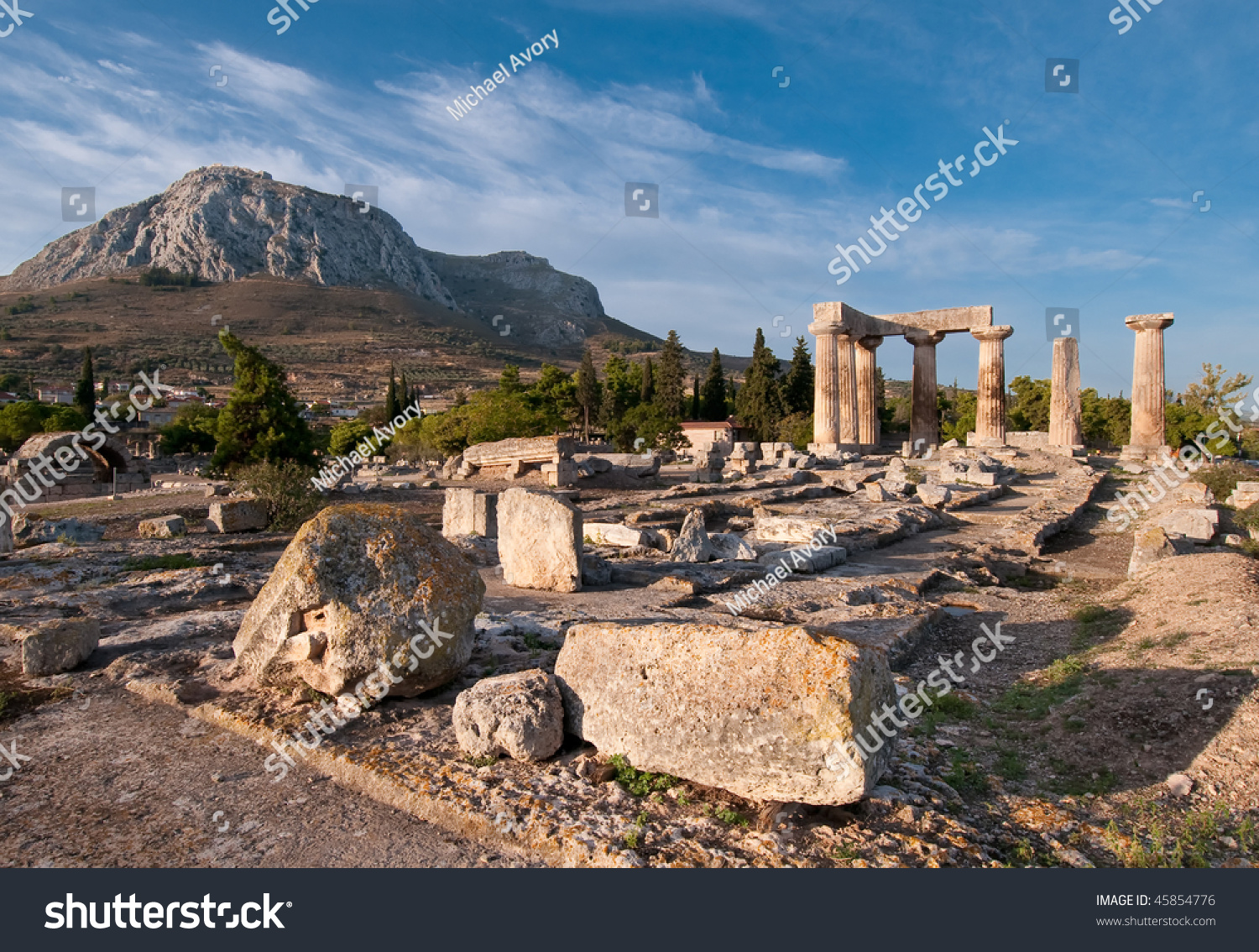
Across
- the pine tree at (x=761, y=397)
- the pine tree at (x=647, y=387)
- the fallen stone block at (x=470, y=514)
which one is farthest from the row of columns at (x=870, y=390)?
the pine tree at (x=647, y=387)

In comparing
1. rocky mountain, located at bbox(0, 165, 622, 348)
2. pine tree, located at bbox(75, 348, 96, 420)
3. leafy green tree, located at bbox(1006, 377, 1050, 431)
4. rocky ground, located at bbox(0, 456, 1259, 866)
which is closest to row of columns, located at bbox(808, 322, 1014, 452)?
leafy green tree, located at bbox(1006, 377, 1050, 431)

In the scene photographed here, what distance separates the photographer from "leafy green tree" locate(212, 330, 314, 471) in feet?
66.7

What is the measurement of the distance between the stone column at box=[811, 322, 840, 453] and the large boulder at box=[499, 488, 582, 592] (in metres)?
25.0

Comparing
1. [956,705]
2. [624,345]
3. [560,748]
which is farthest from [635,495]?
[624,345]

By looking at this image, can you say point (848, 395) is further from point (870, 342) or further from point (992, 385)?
point (992, 385)

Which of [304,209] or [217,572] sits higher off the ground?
[304,209]

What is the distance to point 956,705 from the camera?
18.1 feet

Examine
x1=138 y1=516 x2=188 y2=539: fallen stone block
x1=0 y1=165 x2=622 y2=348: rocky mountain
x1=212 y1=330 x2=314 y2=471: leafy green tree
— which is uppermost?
x1=0 y1=165 x2=622 y2=348: rocky mountain

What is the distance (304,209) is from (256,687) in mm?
153866

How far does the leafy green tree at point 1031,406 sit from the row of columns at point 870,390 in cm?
2023

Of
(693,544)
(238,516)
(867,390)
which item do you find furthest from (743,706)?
(867,390)

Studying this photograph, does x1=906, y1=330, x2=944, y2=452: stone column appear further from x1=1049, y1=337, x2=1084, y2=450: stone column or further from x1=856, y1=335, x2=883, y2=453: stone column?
x1=1049, y1=337, x2=1084, y2=450: stone column

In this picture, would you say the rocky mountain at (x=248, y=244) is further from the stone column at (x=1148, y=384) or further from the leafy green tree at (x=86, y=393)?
the stone column at (x=1148, y=384)
